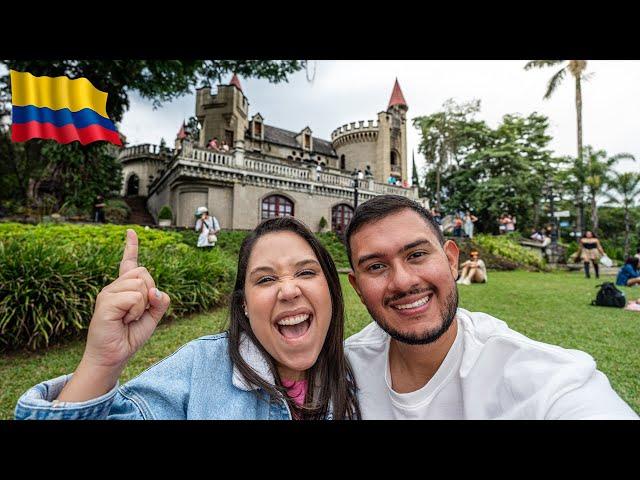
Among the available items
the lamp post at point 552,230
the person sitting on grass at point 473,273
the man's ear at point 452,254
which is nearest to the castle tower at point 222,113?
the person sitting on grass at point 473,273

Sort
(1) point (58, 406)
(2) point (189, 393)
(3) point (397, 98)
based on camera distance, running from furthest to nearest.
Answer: (3) point (397, 98) → (2) point (189, 393) → (1) point (58, 406)

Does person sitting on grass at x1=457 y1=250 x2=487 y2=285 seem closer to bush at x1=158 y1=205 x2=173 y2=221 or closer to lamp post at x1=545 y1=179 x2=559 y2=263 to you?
lamp post at x1=545 y1=179 x2=559 y2=263

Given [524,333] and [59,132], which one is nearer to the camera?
[59,132]

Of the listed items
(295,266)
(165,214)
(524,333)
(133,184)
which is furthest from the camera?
(133,184)

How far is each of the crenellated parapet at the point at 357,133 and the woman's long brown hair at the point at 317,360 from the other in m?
34.0

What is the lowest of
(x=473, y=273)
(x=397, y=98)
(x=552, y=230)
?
(x=473, y=273)

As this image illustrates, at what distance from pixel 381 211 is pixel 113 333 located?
140 centimetres

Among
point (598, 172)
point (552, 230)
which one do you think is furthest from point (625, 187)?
point (552, 230)

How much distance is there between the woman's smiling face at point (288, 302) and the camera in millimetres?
1603

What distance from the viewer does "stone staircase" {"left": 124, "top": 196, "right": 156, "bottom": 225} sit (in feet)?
67.0

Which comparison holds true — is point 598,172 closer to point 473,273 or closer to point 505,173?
point 505,173

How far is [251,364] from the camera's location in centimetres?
157

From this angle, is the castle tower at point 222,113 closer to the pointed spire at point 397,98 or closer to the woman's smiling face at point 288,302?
the pointed spire at point 397,98
